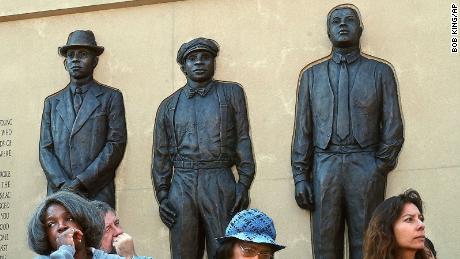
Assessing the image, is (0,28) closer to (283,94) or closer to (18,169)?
(18,169)

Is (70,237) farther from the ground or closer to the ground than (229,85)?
closer to the ground

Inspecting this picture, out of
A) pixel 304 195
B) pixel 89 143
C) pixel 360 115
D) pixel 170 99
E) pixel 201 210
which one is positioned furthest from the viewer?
pixel 89 143

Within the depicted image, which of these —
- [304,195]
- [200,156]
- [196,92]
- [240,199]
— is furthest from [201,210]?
[196,92]

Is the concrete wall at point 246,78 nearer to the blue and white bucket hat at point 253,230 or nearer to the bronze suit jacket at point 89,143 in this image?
the bronze suit jacket at point 89,143

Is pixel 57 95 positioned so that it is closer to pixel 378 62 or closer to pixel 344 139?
pixel 344 139

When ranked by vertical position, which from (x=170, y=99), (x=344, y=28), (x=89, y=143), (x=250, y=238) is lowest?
(x=250, y=238)

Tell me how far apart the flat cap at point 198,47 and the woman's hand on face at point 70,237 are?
228 inches

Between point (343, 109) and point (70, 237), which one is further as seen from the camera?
point (343, 109)

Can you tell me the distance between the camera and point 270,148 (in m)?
11.2

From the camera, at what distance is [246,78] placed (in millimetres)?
11508

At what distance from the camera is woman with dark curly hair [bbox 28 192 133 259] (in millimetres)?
5930

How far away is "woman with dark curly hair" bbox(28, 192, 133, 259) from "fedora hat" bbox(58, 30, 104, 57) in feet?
20.3

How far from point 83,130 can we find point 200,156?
150cm

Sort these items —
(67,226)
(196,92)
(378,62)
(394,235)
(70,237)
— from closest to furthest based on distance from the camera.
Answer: (70,237)
(67,226)
(394,235)
(378,62)
(196,92)
